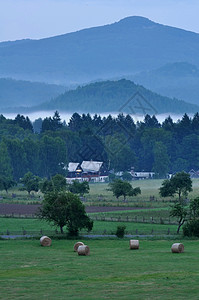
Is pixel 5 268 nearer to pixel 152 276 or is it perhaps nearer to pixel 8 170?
pixel 152 276

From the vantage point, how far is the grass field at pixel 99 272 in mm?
40750

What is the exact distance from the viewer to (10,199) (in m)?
140

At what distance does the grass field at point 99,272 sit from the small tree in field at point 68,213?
8.65m

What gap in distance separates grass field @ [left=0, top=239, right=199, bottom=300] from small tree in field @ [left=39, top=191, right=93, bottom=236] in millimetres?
8648

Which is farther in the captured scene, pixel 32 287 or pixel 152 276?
pixel 152 276

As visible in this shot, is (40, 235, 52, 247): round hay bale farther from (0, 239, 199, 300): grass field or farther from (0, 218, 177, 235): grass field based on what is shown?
(0, 218, 177, 235): grass field

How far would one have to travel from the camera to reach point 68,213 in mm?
74938

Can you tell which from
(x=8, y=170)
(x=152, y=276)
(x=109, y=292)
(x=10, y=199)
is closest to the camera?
(x=109, y=292)

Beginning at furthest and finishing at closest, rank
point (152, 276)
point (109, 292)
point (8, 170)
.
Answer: point (8, 170)
point (152, 276)
point (109, 292)

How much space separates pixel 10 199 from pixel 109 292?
328ft

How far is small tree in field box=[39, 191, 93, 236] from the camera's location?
74.6 metres

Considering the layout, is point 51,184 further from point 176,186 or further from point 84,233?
point 84,233

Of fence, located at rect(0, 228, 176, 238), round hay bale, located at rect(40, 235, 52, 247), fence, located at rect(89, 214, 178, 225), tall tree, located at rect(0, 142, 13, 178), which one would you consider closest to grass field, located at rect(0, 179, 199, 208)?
tall tree, located at rect(0, 142, 13, 178)

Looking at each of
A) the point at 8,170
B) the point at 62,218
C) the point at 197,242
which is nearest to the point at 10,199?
the point at 8,170
